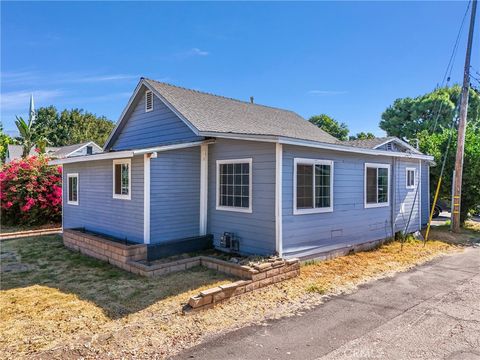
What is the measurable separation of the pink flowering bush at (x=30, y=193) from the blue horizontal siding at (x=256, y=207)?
31.9ft

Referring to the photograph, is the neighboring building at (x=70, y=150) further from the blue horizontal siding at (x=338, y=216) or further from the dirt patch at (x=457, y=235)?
the dirt patch at (x=457, y=235)

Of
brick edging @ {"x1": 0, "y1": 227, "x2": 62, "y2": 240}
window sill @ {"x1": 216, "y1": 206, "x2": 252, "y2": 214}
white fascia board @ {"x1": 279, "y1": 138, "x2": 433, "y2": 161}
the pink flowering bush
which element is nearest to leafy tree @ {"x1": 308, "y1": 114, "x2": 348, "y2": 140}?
white fascia board @ {"x1": 279, "y1": 138, "x2": 433, "y2": 161}

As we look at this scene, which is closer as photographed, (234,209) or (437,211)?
(234,209)

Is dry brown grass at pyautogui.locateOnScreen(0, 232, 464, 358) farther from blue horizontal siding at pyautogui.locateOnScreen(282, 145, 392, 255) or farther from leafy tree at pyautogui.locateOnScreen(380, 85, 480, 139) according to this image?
leafy tree at pyautogui.locateOnScreen(380, 85, 480, 139)

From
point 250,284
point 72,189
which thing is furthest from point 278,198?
point 72,189

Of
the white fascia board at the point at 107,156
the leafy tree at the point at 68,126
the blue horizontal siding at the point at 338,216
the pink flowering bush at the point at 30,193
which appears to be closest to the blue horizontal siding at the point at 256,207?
the blue horizontal siding at the point at 338,216

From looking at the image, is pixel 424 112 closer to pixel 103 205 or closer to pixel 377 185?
pixel 377 185

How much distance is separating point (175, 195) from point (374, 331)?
5652 millimetres

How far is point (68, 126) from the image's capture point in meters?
47.3

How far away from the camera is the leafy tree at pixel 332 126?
3916 centimetres

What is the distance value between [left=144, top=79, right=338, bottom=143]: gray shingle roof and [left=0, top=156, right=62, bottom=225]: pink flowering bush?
751 cm

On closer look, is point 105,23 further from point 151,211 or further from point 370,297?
point 370,297

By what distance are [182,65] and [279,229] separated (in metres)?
13.9

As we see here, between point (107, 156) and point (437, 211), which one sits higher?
point (107, 156)
